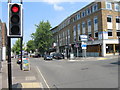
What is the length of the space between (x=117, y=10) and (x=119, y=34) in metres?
5.77

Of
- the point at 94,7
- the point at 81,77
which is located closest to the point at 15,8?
the point at 81,77

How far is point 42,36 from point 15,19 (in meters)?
52.8

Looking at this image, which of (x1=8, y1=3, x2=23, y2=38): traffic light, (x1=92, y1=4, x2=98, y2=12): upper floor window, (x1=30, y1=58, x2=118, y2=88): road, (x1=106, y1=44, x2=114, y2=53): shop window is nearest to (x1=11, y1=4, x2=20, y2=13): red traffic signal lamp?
(x1=8, y1=3, x2=23, y2=38): traffic light

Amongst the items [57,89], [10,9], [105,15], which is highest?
[105,15]

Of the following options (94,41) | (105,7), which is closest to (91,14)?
(105,7)

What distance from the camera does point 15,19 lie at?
4867mm

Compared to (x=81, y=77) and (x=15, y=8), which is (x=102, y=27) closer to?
(x=81, y=77)

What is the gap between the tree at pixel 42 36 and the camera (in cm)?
5700

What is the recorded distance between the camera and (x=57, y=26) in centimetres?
A: 7112

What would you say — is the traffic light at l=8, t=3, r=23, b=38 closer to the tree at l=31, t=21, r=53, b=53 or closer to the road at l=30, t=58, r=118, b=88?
the road at l=30, t=58, r=118, b=88

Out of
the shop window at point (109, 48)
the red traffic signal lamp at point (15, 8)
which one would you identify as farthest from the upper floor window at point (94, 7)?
the red traffic signal lamp at point (15, 8)

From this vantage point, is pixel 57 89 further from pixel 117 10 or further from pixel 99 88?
pixel 117 10

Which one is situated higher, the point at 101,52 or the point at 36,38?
the point at 36,38

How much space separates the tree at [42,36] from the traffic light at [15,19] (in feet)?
170
